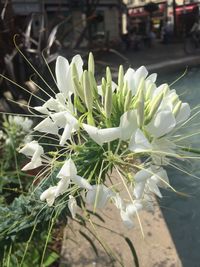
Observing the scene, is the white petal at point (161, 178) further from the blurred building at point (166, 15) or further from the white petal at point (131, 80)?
the blurred building at point (166, 15)

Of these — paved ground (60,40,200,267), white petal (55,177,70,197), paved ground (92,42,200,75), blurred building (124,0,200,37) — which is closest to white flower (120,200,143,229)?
white petal (55,177,70,197)

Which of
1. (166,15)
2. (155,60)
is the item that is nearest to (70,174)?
(155,60)

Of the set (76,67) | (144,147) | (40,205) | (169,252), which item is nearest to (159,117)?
(144,147)

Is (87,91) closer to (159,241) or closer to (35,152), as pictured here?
(35,152)

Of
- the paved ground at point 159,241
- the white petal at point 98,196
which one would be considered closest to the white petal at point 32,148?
the white petal at point 98,196

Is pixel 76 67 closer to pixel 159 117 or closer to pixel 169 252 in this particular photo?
pixel 159 117

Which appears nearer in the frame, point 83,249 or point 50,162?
point 50,162

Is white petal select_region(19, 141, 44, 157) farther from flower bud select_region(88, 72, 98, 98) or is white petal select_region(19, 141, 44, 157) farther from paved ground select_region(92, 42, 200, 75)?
paved ground select_region(92, 42, 200, 75)
